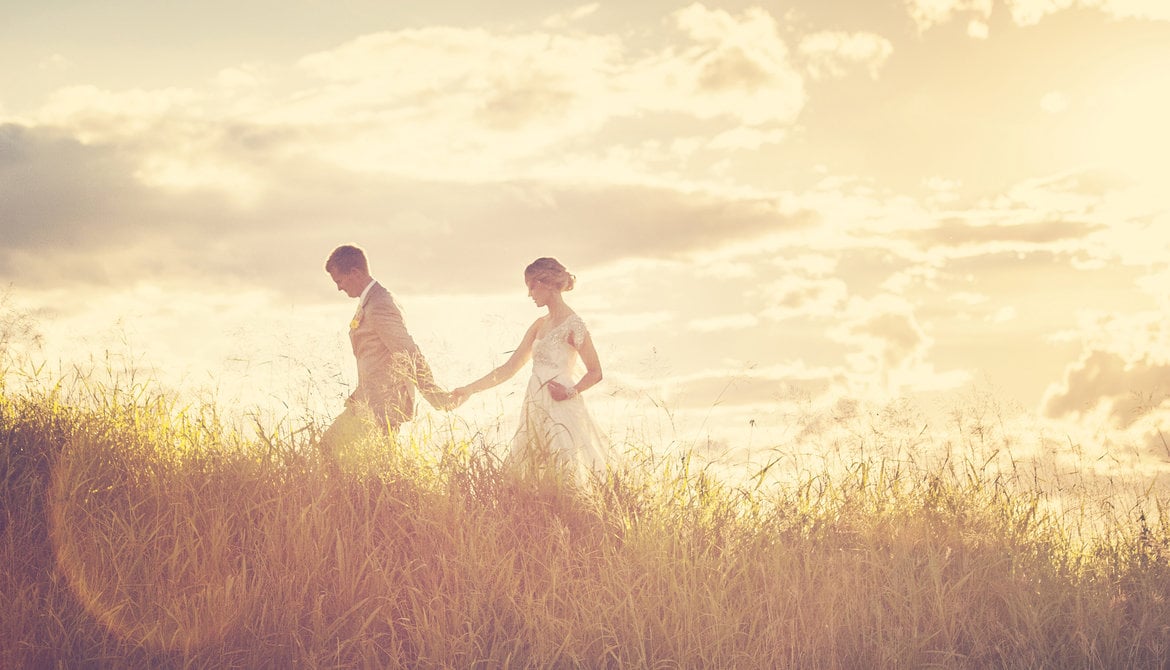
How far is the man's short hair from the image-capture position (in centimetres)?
741

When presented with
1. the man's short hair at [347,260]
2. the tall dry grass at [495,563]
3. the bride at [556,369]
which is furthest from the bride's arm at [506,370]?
the man's short hair at [347,260]

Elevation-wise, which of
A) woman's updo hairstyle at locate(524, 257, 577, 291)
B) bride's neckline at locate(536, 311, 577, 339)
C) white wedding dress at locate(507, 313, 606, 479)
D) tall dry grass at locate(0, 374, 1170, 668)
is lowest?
tall dry grass at locate(0, 374, 1170, 668)

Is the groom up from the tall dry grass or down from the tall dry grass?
up

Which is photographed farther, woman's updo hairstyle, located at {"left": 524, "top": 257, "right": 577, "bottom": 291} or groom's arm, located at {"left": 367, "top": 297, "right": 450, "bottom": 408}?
woman's updo hairstyle, located at {"left": 524, "top": 257, "right": 577, "bottom": 291}

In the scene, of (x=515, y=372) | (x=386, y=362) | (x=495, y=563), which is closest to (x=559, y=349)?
(x=515, y=372)

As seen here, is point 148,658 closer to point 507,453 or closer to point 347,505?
point 347,505

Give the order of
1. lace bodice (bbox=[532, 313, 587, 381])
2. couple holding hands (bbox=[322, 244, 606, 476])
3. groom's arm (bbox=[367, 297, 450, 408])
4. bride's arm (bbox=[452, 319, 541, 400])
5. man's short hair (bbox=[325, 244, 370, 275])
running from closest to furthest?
couple holding hands (bbox=[322, 244, 606, 476])
groom's arm (bbox=[367, 297, 450, 408])
bride's arm (bbox=[452, 319, 541, 400])
man's short hair (bbox=[325, 244, 370, 275])
lace bodice (bbox=[532, 313, 587, 381])

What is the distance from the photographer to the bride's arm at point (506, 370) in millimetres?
Answer: 6714

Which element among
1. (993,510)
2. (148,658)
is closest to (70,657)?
(148,658)

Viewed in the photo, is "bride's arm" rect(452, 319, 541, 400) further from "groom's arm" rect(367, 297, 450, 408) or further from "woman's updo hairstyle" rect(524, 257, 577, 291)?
"woman's updo hairstyle" rect(524, 257, 577, 291)

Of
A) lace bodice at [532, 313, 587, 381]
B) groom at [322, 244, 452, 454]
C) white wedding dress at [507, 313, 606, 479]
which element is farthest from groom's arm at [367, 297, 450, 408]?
lace bodice at [532, 313, 587, 381]

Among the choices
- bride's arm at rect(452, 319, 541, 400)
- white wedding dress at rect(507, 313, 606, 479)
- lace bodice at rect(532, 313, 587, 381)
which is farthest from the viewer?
lace bodice at rect(532, 313, 587, 381)

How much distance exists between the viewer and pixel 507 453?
596 cm

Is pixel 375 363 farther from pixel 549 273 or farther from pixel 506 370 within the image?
pixel 549 273
